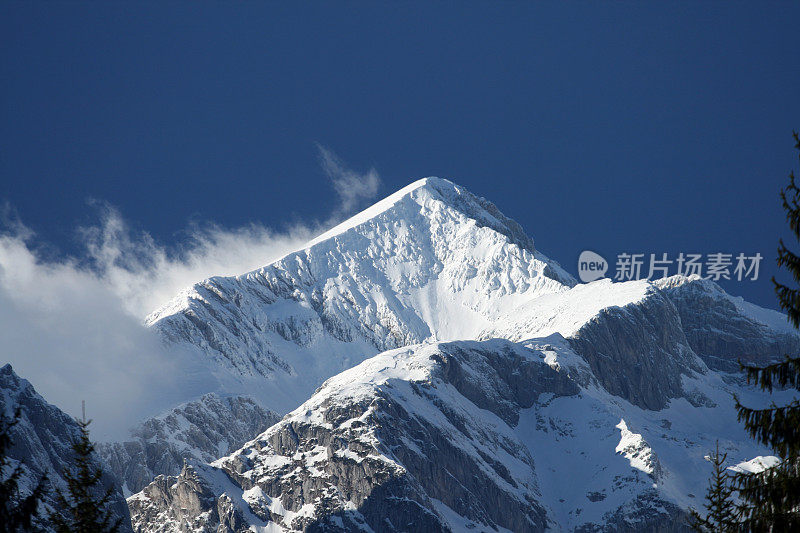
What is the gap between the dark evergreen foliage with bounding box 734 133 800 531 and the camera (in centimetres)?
2670

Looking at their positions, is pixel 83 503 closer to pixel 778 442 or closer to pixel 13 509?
pixel 13 509

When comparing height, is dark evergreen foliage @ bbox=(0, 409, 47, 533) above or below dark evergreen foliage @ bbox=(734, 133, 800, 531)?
above

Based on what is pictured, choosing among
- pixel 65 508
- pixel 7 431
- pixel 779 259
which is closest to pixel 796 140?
pixel 779 259

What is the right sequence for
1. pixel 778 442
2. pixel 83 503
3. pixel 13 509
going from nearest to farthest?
pixel 778 442, pixel 13 509, pixel 83 503

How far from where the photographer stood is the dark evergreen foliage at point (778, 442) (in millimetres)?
26703

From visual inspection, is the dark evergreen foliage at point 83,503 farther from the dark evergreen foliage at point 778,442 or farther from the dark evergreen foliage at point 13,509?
the dark evergreen foliage at point 778,442

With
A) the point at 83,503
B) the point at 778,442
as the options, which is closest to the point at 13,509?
the point at 83,503

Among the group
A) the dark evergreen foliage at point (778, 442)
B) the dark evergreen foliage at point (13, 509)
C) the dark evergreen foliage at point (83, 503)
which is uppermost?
the dark evergreen foliage at point (83, 503)

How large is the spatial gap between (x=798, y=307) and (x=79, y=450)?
24434mm

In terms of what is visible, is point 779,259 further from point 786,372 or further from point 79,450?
point 79,450

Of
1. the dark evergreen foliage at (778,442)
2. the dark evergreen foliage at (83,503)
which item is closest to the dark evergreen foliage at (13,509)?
the dark evergreen foliage at (83,503)

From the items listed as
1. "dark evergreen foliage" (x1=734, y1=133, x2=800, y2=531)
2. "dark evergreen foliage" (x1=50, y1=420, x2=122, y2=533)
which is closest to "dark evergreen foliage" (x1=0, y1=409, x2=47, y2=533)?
"dark evergreen foliage" (x1=50, y1=420, x2=122, y2=533)

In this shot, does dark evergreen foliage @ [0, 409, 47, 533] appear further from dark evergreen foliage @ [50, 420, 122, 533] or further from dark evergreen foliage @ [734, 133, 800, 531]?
dark evergreen foliage @ [734, 133, 800, 531]

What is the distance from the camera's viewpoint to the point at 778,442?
2694 centimetres
